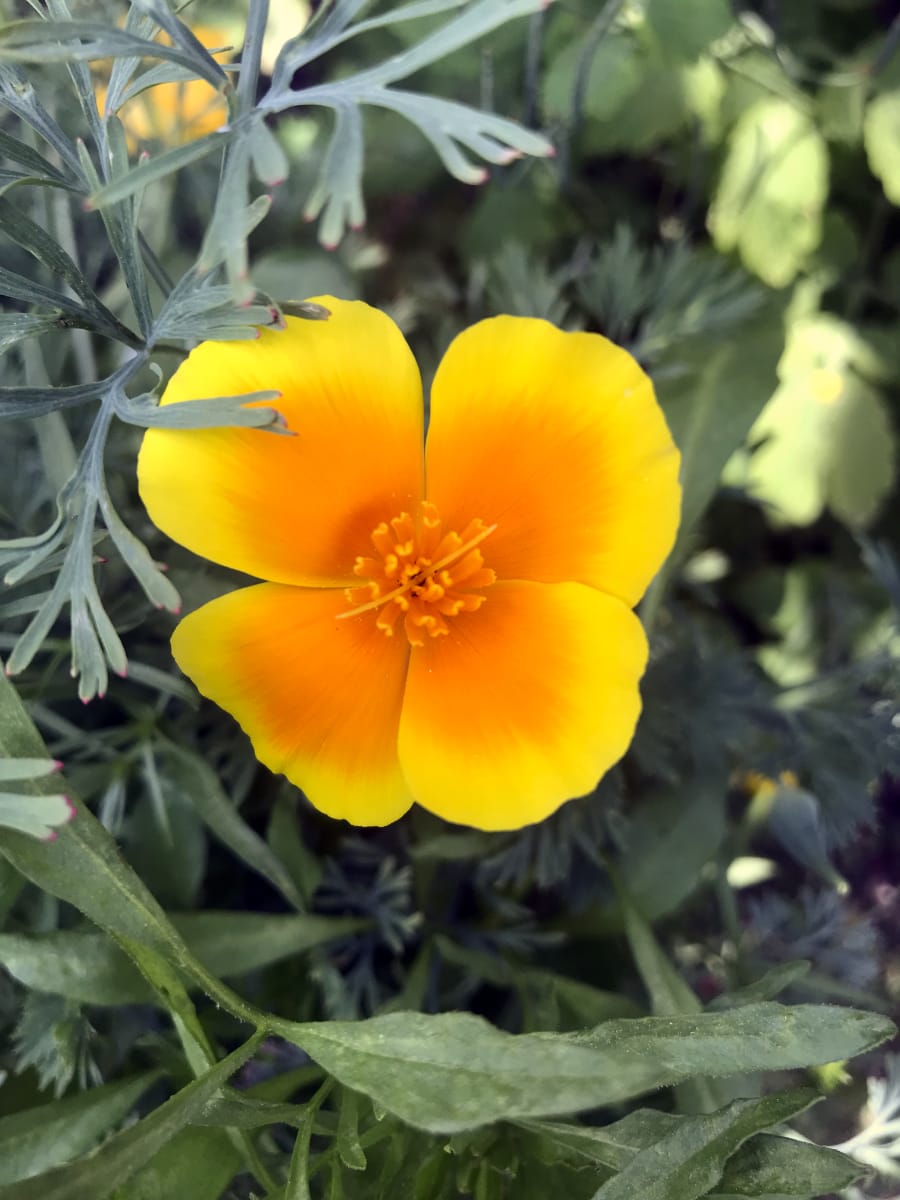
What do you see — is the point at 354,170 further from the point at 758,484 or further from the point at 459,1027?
the point at 758,484

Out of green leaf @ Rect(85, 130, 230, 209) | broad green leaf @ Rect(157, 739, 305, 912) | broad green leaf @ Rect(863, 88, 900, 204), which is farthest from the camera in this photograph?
broad green leaf @ Rect(863, 88, 900, 204)

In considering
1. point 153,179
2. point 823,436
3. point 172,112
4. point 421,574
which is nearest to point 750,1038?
point 421,574

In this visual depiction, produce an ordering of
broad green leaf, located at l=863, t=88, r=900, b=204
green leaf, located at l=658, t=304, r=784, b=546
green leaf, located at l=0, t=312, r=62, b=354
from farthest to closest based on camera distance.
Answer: broad green leaf, located at l=863, t=88, r=900, b=204 → green leaf, located at l=658, t=304, r=784, b=546 → green leaf, located at l=0, t=312, r=62, b=354

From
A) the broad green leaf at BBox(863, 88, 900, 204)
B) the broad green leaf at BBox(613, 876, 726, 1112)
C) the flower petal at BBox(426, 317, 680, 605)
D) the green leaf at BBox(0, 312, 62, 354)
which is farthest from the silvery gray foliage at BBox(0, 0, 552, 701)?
the broad green leaf at BBox(863, 88, 900, 204)

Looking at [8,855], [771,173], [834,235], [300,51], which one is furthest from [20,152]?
[834,235]

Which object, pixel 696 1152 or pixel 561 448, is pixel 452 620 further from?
pixel 696 1152

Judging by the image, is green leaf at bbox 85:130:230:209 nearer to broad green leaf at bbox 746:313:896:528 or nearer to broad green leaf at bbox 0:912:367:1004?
broad green leaf at bbox 0:912:367:1004

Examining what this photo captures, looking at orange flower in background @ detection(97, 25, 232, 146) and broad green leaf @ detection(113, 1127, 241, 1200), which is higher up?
orange flower in background @ detection(97, 25, 232, 146)

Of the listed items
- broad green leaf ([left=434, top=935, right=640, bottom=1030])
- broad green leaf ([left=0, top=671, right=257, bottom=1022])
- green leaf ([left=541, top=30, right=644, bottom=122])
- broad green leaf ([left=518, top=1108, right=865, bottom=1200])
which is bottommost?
broad green leaf ([left=434, top=935, right=640, bottom=1030])

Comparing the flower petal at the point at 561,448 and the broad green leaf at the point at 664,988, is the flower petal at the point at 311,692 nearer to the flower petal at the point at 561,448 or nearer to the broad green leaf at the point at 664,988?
the flower petal at the point at 561,448
